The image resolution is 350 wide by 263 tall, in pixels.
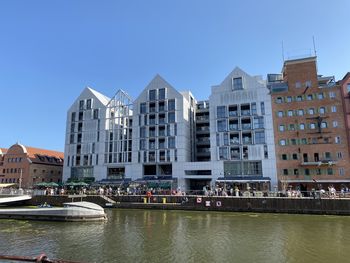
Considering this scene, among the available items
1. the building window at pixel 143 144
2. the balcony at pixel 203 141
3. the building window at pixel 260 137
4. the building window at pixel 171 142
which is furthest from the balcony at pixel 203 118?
the building window at pixel 260 137

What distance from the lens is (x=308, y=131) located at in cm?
6775

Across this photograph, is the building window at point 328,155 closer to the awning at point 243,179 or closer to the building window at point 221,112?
the awning at point 243,179

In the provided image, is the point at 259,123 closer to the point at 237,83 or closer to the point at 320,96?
the point at 237,83

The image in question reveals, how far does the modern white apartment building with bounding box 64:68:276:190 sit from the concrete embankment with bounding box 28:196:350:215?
19441mm

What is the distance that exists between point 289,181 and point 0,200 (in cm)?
6052

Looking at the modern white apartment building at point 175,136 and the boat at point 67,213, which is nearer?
the boat at point 67,213

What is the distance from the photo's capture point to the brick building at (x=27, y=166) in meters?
88.7

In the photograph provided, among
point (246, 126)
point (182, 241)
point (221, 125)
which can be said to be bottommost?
point (182, 241)

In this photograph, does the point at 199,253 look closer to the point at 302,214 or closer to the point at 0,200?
the point at 302,214

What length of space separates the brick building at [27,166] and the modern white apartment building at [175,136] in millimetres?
12335

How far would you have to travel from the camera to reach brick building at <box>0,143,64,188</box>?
3492 inches

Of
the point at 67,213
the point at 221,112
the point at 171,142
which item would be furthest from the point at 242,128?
the point at 67,213

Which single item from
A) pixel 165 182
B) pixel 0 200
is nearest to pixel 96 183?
pixel 165 182

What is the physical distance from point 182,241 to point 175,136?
53777 millimetres
